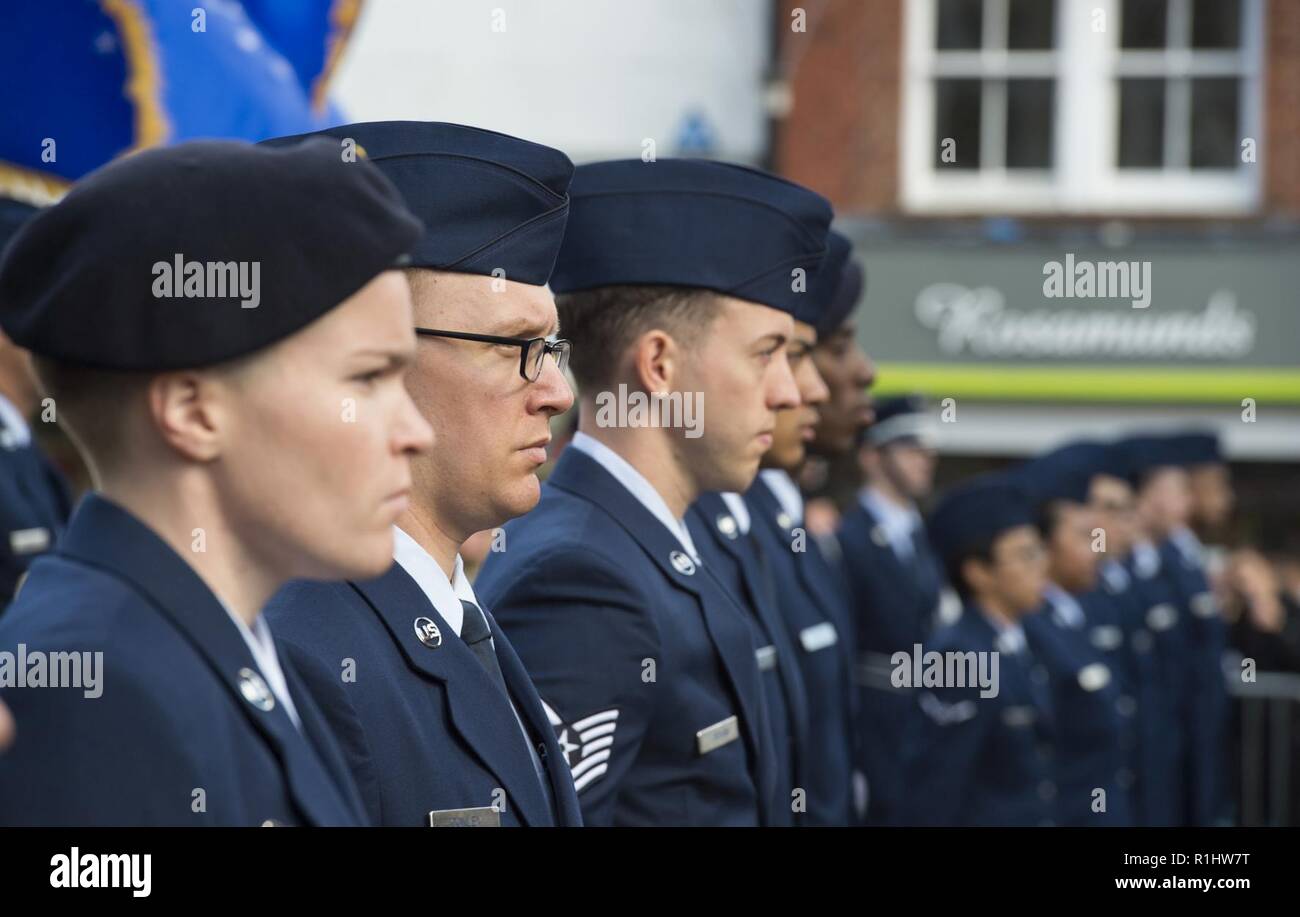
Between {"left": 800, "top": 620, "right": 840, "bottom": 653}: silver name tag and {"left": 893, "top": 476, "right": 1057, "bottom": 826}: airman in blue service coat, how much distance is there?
5.30 feet

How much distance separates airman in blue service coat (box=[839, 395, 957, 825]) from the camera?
722cm

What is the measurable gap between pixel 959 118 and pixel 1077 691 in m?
7.13

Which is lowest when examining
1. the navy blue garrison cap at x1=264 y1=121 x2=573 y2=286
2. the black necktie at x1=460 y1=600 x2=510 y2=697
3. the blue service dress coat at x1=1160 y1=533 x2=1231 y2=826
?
the blue service dress coat at x1=1160 y1=533 x2=1231 y2=826

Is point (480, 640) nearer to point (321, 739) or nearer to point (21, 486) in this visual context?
point (321, 739)

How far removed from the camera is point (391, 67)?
8062 millimetres

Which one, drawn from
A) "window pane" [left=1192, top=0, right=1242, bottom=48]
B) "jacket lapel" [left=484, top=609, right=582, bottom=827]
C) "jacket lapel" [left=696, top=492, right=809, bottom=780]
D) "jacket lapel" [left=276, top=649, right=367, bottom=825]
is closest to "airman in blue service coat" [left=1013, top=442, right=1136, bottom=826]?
"jacket lapel" [left=696, top=492, right=809, bottom=780]

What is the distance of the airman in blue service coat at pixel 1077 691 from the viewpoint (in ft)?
23.0

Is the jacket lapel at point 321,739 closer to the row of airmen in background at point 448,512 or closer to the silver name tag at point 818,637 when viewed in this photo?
the row of airmen in background at point 448,512

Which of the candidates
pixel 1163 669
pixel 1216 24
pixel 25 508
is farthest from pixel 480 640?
pixel 1216 24

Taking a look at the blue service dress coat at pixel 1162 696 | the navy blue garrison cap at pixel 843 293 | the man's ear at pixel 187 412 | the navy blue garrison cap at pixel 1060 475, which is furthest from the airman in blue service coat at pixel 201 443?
the blue service dress coat at pixel 1162 696

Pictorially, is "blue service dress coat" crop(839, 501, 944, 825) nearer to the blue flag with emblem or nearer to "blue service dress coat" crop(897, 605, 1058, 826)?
"blue service dress coat" crop(897, 605, 1058, 826)
